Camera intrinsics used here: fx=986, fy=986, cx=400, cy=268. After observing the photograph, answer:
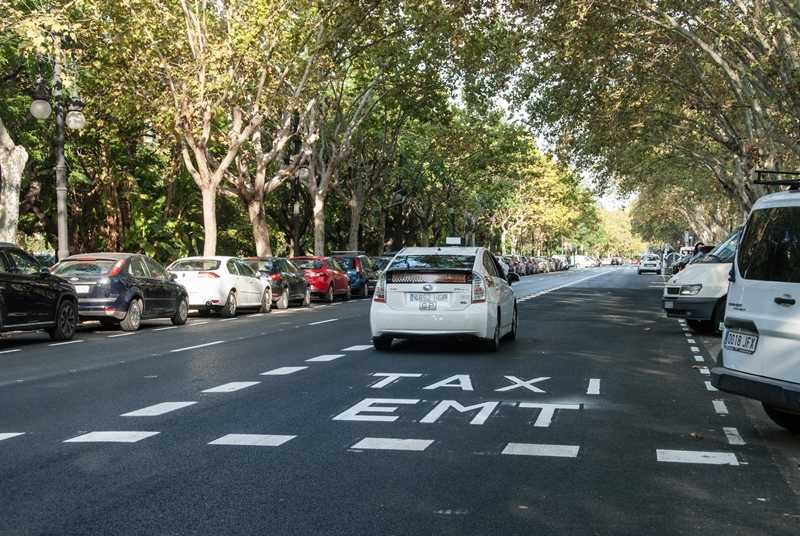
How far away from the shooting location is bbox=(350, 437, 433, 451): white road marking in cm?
711

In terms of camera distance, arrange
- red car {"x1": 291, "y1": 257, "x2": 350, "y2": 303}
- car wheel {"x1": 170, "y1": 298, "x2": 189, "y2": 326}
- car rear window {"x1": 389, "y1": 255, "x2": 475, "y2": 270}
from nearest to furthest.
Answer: car rear window {"x1": 389, "y1": 255, "x2": 475, "y2": 270} → car wheel {"x1": 170, "y1": 298, "x2": 189, "y2": 326} → red car {"x1": 291, "y1": 257, "x2": 350, "y2": 303}

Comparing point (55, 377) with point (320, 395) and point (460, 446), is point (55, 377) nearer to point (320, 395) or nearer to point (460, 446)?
point (320, 395)

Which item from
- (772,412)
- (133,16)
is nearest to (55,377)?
(772,412)

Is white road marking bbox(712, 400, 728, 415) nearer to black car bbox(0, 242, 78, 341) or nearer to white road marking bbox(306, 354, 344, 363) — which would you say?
white road marking bbox(306, 354, 344, 363)

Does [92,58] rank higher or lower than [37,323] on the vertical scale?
higher

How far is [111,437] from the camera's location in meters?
7.48

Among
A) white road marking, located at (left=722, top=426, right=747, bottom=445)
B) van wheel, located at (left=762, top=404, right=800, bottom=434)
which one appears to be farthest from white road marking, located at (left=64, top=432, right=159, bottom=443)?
van wheel, located at (left=762, top=404, right=800, bottom=434)

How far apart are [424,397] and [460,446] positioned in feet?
8.14

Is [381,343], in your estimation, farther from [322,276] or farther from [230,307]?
[322,276]

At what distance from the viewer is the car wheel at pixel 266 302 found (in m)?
25.6

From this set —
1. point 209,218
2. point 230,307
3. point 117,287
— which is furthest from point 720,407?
point 209,218

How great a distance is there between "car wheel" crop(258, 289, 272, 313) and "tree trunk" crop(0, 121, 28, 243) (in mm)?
6499

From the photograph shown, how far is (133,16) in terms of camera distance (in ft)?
82.1

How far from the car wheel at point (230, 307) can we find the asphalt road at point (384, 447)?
9.67 metres
